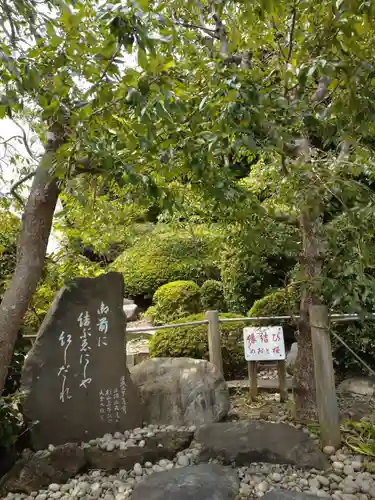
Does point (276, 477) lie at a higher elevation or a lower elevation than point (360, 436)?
lower

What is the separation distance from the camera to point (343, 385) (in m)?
5.20

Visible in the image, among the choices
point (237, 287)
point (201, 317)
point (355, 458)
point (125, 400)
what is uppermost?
point (237, 287)

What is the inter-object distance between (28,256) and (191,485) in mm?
1748

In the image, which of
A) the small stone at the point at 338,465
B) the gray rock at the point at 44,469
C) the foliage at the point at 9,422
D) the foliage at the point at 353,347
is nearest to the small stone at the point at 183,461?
the gray rock at the point at 44,469

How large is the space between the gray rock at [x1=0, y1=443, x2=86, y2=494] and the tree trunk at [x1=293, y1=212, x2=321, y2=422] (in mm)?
1953

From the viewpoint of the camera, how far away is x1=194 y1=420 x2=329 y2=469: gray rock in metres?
3.17

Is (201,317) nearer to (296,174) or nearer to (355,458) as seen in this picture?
(355,458)

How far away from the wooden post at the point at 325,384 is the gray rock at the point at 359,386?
6.05 feet

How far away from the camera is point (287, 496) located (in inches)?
102

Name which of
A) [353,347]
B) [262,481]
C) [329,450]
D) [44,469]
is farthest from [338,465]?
[353,347]

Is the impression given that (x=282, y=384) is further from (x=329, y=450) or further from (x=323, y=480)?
(x=323, y=480)

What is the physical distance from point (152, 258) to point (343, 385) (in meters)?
5.70

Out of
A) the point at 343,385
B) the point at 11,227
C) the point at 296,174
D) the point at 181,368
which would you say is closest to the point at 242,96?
the point at 296,174

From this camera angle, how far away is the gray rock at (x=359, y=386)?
16.5 ft
